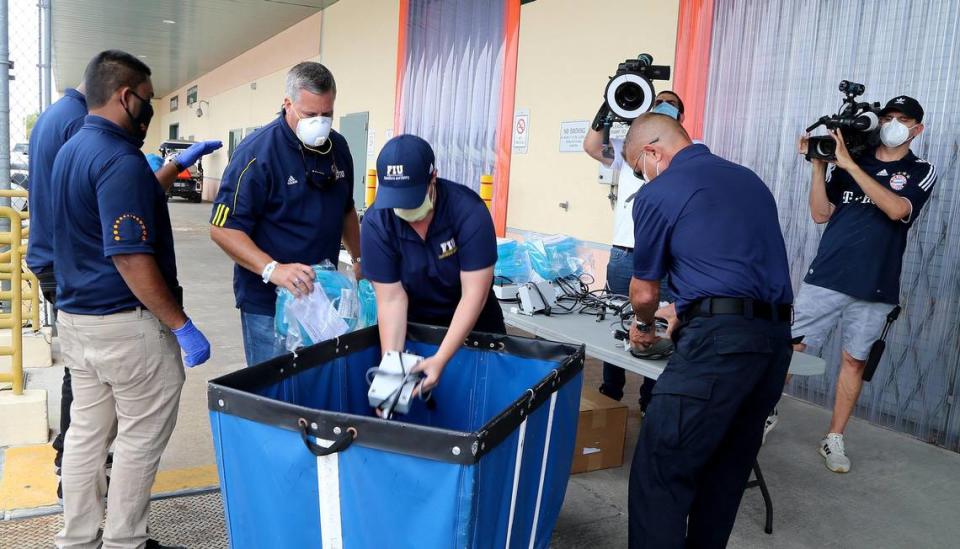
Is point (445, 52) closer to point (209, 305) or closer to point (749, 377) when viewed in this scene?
point (209, 305)

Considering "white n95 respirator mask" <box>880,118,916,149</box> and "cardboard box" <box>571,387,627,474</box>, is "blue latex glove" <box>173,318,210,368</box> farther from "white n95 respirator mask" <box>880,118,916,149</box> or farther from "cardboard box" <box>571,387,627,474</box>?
"white n95 respirator mask" <box>880,118,916,149</box>

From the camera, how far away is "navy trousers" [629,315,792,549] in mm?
2084

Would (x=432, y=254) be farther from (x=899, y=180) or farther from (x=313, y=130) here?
(x=899, y=180)

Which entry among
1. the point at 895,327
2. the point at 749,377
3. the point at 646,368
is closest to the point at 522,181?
the point at 895,327

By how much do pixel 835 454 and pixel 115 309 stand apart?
336cm

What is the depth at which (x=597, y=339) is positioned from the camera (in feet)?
9.89

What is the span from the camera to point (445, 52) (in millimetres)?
9047

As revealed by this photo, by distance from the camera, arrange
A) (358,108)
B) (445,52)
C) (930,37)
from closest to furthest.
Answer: (930,37), (445,52), (358,108)

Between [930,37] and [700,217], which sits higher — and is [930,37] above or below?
above

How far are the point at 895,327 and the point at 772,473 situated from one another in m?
1.32

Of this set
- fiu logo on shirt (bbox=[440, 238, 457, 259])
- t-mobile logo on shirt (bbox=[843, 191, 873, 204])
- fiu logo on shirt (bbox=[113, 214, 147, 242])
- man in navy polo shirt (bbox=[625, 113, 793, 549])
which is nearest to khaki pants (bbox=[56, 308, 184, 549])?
fiu logo on shirt (bbox=[113, 214, 147, 242])

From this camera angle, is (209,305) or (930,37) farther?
(209,305)

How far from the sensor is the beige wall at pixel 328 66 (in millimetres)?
10836

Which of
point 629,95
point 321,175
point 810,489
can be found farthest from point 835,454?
point 321,175
